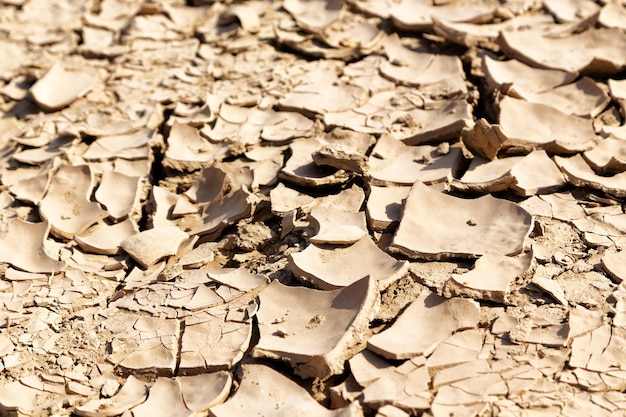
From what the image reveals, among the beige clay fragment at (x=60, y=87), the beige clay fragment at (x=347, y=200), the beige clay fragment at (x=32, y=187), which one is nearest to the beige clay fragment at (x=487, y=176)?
the beige clay fragment at (x=347, y=200)

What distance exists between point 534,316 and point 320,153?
0.75m

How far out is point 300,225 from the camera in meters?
2.02

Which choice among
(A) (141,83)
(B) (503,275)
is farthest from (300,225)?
(A) (141,83)

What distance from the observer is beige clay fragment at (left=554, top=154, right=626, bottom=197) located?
6.72ft

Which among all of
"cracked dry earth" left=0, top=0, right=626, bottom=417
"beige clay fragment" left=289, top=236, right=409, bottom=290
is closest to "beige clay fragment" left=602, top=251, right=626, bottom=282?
"cracked dry earth" left=0, top=0, right=626, bottom=417

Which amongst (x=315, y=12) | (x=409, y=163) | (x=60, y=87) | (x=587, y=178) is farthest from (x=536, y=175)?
(x=60, y=87)

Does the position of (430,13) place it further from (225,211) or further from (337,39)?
(225,211)

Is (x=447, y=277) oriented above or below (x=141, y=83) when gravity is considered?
above

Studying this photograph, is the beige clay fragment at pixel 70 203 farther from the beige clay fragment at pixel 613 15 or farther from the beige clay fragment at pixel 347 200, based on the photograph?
the beige clay fragment at pixel 613 15

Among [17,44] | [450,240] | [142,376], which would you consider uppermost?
[450,240]

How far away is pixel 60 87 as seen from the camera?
2848 millimetres

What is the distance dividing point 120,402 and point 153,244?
54 cm

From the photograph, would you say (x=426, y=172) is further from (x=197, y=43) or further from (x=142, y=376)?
(x=197, y=43)

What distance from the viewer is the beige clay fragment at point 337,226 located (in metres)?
1.88
